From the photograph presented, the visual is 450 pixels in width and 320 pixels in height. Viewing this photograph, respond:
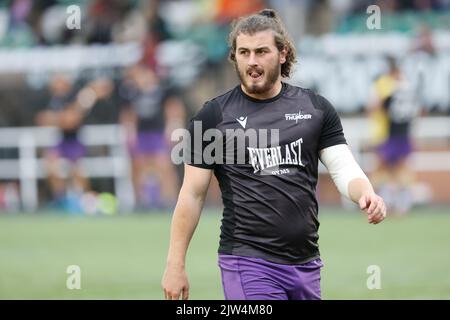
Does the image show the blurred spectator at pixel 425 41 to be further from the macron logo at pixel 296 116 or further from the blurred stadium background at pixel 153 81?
the macron logo at pixel 296 116

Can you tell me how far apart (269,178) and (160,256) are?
8.17 metres

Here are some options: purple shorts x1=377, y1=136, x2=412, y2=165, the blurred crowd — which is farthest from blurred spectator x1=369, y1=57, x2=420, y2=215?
the blurred crowd

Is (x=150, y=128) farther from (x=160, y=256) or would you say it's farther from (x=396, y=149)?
(x=160, y=256)

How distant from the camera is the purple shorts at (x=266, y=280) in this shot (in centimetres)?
615

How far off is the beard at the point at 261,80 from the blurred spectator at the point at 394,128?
45.8ft

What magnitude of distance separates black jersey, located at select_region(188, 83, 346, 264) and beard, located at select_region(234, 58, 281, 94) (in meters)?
0.11

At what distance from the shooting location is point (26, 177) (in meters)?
23.5


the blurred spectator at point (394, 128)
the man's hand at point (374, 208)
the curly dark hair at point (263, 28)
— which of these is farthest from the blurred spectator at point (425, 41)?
the man's hand at point (374, 208)

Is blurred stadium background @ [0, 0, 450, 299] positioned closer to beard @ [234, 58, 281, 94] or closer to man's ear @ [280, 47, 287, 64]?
man's ear @ [280, 47, 287, 64]
